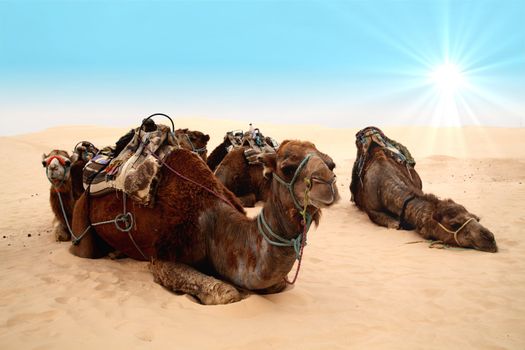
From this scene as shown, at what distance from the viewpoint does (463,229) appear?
586 centimetres

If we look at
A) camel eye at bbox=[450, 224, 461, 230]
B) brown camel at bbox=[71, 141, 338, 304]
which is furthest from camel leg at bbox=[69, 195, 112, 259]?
camel eye at bbox=[450, 224, 461, 230]

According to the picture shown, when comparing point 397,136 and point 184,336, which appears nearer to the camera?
point 184,336

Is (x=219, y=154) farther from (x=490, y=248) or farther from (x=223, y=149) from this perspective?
(x=490, y=248)

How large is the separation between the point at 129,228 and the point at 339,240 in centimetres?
361

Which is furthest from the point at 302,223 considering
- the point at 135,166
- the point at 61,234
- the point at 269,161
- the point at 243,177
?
the point at 243,177

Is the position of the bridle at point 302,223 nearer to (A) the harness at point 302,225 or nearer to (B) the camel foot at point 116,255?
(A) the harness at point 302,225

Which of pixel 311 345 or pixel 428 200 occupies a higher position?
pixel 428 200

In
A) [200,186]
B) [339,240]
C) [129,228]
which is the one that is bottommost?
[339,240]

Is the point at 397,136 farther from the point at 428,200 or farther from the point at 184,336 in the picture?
the point at 184,336

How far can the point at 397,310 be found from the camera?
3752 millimetres

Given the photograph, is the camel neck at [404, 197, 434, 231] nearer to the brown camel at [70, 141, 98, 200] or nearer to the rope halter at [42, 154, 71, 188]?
the brown camel at [70, 141, 98, 200]

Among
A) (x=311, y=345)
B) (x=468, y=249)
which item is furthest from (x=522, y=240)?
(x=311, y=345)

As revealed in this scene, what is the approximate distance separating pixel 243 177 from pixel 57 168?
13.6ft

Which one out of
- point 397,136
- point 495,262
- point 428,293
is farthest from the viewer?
point 397,136
